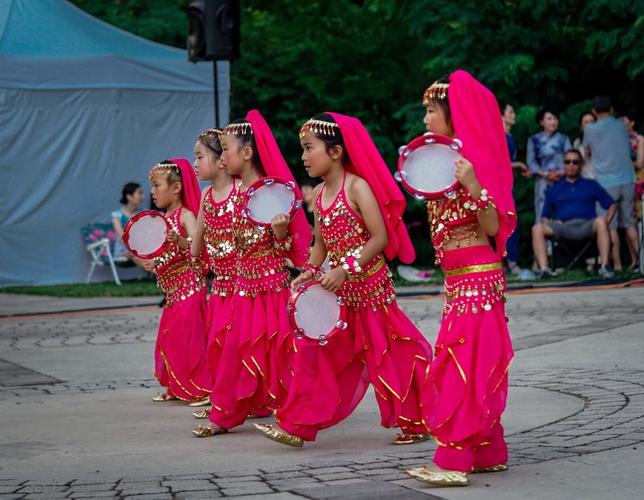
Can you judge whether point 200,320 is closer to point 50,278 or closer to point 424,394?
point 424,394

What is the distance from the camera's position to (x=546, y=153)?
56.6 feet

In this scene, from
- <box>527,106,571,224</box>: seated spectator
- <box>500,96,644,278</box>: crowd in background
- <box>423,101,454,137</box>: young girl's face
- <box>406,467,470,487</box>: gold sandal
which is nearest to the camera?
<box>406,467,470,487</box>: gold sandal

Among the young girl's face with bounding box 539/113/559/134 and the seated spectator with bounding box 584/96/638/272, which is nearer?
the seated spectator with bounding box 584/96/638/272

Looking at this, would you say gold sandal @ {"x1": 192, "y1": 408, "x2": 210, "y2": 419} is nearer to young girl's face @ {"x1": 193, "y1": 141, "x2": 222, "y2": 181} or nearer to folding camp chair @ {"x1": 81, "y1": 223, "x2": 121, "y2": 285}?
young girl's face @ {"x1": 193, "y1": 141, "x2": 222, "y2": 181}

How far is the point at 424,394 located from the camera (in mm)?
5926

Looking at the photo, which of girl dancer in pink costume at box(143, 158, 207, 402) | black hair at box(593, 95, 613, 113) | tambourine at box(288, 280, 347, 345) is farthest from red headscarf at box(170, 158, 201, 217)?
black hair at box(593, 95, 613, 113)

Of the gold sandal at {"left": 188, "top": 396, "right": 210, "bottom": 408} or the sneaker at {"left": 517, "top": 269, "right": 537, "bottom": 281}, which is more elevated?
the sneaker at {"left": 517, "top": 269, "right": 537, "bottom": 281}

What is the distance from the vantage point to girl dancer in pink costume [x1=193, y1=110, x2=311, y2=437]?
7.38 metres

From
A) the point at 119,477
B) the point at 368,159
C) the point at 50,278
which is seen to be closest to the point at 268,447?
the point at 119,477

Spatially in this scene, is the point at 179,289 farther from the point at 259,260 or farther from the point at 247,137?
the point at 247,137

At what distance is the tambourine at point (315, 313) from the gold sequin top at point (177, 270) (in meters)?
2.41

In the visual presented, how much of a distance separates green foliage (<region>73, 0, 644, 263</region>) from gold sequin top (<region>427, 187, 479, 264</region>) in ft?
49.1

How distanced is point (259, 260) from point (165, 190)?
1566 millimetres

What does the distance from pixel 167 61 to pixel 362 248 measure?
598 inches
